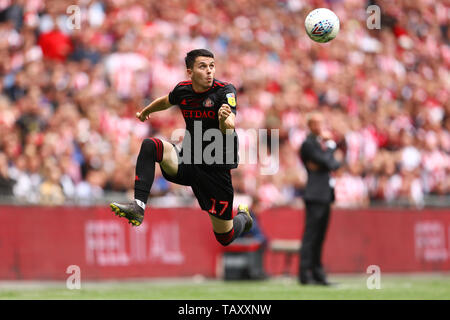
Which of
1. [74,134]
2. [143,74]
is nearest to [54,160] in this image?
[74,134]

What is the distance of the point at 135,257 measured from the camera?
15695mm

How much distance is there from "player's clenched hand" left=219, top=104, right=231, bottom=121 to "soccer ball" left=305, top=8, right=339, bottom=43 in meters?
2.44

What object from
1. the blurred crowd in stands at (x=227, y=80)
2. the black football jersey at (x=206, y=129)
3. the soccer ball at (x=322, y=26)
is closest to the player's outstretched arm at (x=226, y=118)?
the black football jersey at (x=206, y=129)

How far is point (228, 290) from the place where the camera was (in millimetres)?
12914

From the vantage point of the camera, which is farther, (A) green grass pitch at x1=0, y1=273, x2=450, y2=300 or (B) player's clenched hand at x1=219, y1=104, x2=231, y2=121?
(A) green grass pitch at x1=0, y1=273, x2=450, y2=300

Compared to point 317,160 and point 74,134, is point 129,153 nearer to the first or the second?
point 74,134

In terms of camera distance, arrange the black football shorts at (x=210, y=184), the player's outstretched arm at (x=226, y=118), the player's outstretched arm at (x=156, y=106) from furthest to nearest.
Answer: the player's outstretched arm at (x=156, y=106), the black football shorts at (x=210, y=184), the player's outstretched arm at (x=226, y=118)

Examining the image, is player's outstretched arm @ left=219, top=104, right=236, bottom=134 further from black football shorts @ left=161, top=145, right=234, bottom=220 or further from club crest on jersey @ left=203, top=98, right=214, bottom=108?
black football shorts @ left=161, top=145, right=234, bottom=220

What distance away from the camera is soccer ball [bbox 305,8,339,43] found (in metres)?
10.6

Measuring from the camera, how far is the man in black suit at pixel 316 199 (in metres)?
13.6

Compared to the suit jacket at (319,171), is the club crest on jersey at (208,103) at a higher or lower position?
higher

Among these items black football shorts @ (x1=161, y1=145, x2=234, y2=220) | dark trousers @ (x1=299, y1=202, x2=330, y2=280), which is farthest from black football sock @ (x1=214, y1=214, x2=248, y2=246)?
dark trousers @ (x1=299, y1=202, x2=330, y2=280)

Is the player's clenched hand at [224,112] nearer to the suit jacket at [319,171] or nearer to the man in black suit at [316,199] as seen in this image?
the man in black suit at [316,199]

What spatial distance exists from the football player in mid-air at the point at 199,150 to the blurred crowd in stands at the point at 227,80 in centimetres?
589
